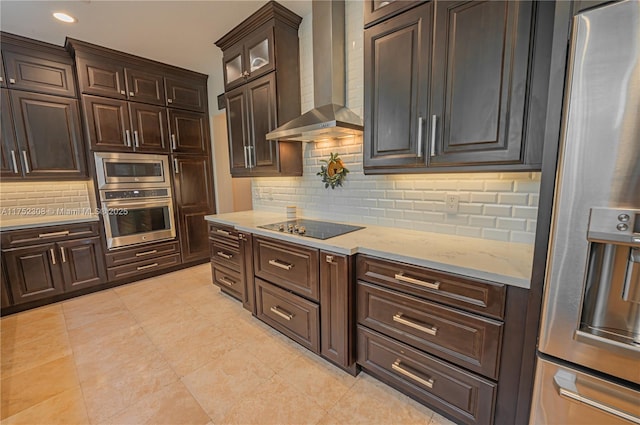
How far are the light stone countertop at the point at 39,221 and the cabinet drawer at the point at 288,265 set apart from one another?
2253 mm

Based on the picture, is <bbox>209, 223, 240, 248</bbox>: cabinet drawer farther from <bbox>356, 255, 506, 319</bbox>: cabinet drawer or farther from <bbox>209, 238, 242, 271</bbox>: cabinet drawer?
<bbox>356, 255, 506, 319</bbox>: cabinet drawer

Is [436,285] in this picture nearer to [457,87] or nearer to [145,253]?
[457,87]

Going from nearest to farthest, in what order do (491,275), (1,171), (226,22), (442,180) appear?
(491,275) < (442,180) < (226,22) < (1,171)

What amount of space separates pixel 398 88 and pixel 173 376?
7.78ft

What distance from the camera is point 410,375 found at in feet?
4.78

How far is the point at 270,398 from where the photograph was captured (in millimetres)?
1599

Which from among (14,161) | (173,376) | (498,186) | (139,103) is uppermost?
(139,103)

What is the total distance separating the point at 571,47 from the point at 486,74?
464 millimetres

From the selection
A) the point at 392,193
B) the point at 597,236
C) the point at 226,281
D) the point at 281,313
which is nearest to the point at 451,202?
the point at 392,193

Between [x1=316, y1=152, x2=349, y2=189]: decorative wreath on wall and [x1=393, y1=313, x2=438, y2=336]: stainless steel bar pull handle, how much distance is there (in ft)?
4.15

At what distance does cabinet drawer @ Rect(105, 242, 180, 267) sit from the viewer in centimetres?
321

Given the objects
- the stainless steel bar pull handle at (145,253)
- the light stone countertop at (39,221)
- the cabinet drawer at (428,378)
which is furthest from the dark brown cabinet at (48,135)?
the cabinet drawer at (428,378)

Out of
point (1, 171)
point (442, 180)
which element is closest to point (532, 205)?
point (442, 180)

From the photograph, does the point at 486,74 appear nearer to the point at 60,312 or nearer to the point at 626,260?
the point at 626,260
